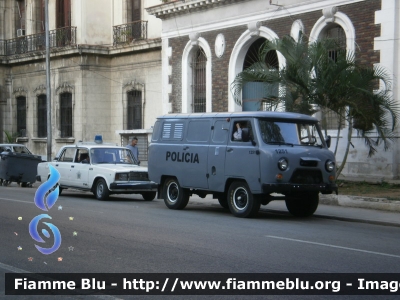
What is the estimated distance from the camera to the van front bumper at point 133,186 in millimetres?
20219

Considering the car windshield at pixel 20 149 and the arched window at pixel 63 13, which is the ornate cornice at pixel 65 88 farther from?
the car windshield at pixel 20 149

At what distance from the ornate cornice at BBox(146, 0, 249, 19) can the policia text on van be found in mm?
10490

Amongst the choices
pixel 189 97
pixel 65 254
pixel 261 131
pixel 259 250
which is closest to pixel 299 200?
pixel 261 131

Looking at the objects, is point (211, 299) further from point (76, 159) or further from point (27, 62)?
point (27, 62)

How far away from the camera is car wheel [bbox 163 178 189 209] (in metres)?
17.5

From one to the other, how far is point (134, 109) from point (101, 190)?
43.4 feet

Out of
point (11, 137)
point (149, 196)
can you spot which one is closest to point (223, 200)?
point (149, 196)

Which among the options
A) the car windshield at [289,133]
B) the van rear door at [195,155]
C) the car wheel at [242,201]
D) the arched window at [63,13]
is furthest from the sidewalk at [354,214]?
the arched window at [63,13]

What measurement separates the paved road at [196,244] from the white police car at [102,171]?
318 centimetres

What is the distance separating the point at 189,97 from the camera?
95.1ft

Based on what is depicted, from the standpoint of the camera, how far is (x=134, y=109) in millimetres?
33594

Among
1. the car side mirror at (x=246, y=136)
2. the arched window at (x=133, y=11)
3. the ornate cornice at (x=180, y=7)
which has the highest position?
the arched window at (x=133, y=11)

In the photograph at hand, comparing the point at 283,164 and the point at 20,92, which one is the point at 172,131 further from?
the point at 20,92

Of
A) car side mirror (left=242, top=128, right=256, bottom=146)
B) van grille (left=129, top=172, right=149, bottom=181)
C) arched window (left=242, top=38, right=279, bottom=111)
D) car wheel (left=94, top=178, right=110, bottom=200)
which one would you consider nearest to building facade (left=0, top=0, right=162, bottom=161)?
arched window (left=242, top=38, right=279, bottom=111)
